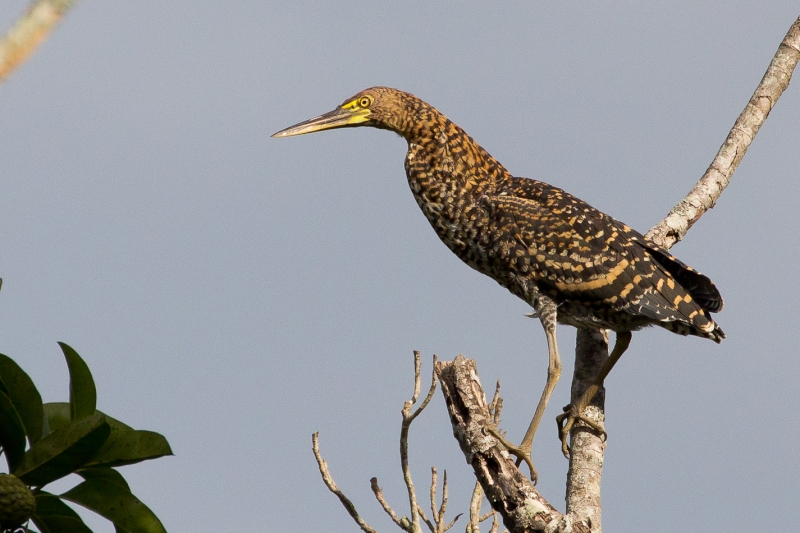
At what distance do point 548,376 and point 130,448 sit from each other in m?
3.31

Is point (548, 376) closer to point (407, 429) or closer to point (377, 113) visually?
point (407, 429)

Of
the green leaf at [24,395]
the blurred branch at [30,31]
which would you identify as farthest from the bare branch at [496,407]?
the blurred branch at [30,31]

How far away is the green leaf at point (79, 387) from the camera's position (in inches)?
119

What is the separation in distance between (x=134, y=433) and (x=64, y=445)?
281mm

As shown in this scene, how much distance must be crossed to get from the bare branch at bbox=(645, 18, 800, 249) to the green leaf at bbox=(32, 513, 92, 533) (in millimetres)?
4906

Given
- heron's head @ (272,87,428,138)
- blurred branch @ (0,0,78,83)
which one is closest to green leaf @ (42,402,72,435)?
blurred branch @ (0,0,78,83)

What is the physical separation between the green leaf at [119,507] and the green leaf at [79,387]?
0.24 metres

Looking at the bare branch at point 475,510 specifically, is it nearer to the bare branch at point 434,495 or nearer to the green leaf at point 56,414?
the bare branch at point 434,495

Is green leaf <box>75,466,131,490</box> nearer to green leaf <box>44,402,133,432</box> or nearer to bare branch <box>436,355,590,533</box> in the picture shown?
green leaf <box>44,402,133,432</box>

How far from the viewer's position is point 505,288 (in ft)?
21.6

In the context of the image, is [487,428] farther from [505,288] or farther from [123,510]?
[505,288]

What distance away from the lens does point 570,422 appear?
575cm

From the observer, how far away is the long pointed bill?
→ 22.1 ft

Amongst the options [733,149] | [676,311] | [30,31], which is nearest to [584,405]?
[676,311]
